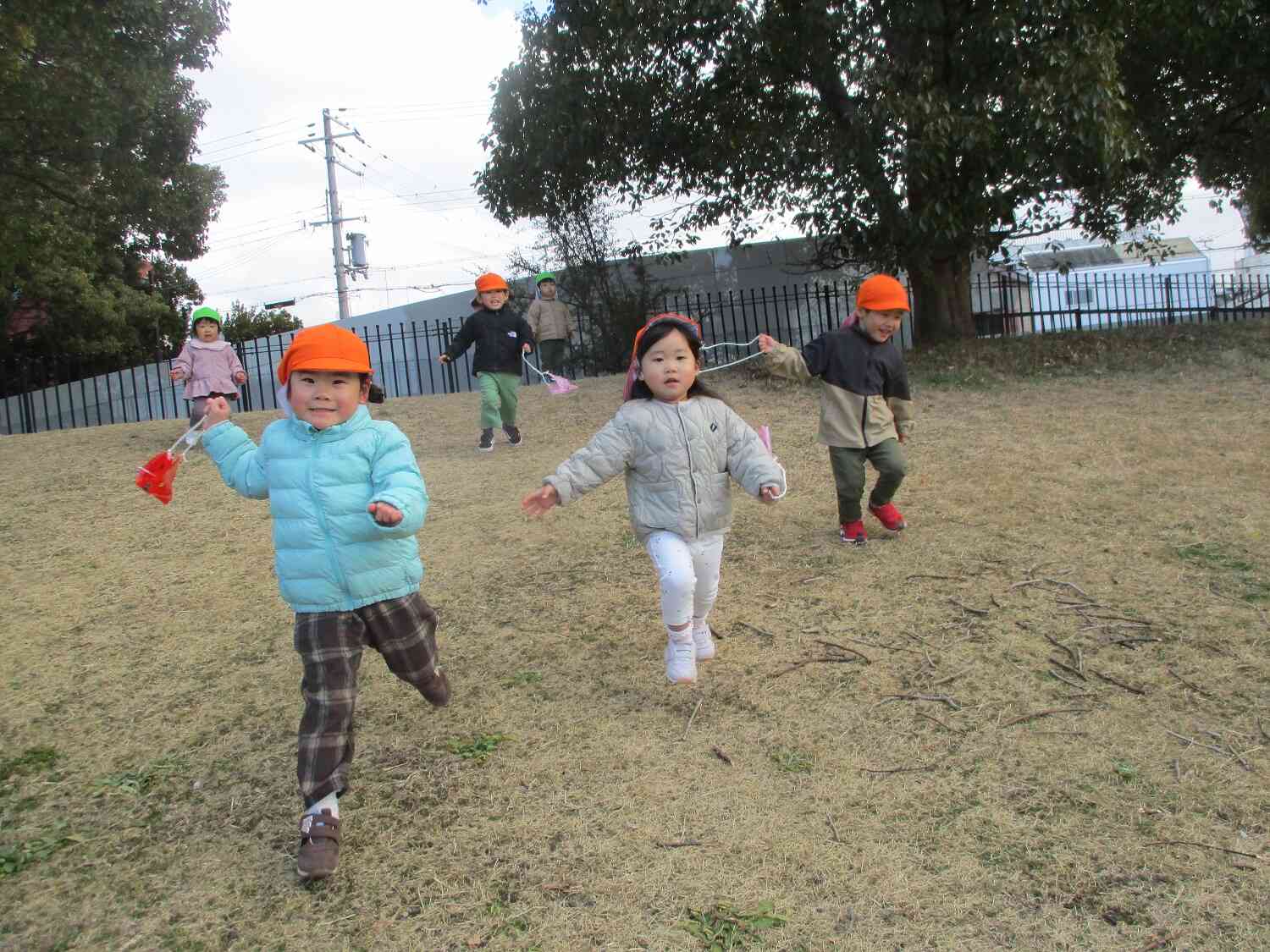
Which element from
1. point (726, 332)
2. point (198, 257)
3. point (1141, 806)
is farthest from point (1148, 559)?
point (198, 257)

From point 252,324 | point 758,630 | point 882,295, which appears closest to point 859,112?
point 882,295

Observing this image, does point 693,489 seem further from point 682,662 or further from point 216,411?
point 216,411

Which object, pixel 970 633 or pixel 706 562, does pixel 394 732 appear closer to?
pixel 706 562

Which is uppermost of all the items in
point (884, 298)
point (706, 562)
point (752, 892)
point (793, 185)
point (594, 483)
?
point (793, 185)

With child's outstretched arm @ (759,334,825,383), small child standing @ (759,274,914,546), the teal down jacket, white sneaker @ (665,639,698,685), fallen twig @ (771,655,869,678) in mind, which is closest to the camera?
the teal down jacket

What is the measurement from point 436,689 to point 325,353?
3.97 feet

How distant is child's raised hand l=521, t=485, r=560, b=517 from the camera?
384 cm

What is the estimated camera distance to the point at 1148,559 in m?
5.43

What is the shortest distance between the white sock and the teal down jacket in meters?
0.56

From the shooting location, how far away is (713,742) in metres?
3.80

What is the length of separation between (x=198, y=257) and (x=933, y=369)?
14.6 meters

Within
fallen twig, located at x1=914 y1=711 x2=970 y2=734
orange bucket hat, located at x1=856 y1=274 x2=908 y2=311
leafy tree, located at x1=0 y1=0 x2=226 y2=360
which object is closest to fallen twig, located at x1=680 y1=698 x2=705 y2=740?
fallen twig, located at x1=914 y1=711 x2=970 y2=734

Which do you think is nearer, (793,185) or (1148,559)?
(1148,559)

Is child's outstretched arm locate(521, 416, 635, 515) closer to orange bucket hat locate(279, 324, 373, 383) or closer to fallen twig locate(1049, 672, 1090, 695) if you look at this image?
orange bucket hat locate(279, 324, 373, 383)
